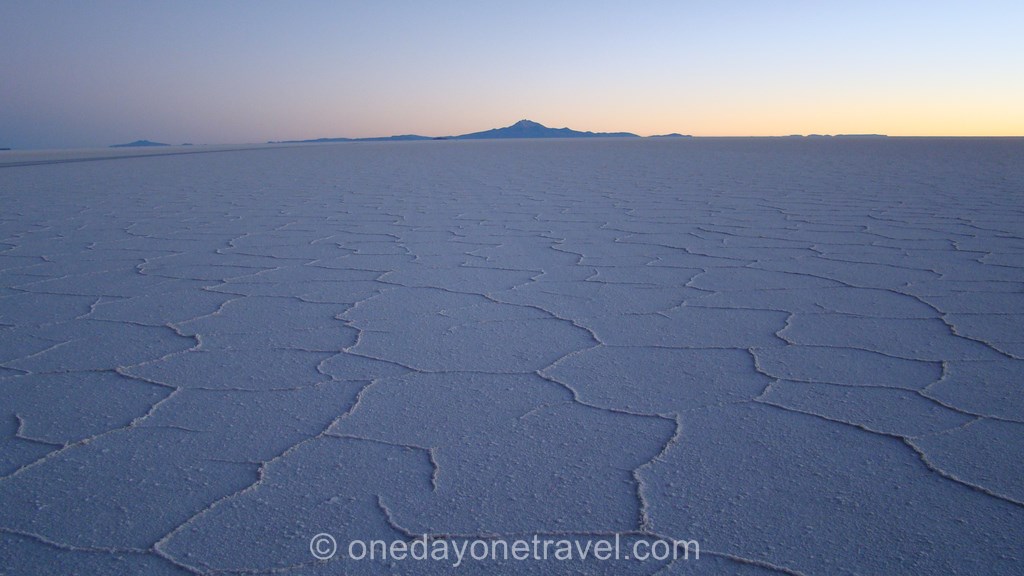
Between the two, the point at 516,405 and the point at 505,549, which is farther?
the point at 516,405

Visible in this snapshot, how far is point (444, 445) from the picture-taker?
132 centimetres

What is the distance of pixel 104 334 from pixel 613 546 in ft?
5.03

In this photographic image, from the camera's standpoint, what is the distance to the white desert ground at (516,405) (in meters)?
1.04

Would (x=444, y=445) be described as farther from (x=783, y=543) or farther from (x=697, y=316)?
(x=697, y=316)

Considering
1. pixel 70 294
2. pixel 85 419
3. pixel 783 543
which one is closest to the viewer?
pixel 783 543

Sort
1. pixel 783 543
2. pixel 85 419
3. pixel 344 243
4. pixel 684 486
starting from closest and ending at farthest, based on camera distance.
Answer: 1. pixel 783 543
2. pixel 684 486
3. pixel 85 419
4. pixel 344 243

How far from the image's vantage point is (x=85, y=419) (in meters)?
1.44

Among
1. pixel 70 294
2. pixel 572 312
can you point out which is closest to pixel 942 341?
pixel 572 312

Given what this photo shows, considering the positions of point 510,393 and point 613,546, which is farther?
point 510,393

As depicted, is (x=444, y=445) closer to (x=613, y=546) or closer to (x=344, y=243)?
(x=613, y=546)

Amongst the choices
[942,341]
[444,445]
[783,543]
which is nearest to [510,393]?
[444,445]

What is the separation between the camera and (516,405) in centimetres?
149

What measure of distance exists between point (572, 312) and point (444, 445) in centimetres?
95

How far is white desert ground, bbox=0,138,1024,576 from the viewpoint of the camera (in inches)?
41.0
